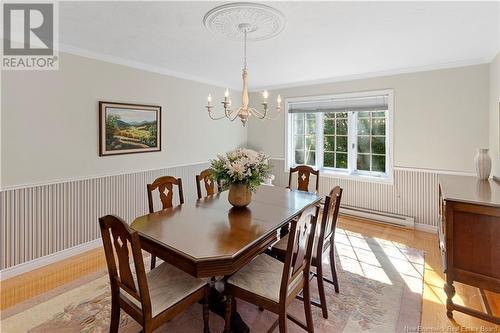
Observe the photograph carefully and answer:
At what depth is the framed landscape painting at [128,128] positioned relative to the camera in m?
3.31

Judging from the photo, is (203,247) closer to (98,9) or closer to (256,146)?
(98,9)

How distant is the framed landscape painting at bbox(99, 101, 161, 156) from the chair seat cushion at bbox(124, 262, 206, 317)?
85.5 inches

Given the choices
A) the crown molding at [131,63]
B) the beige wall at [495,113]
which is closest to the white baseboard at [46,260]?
the crown molding at [131,63]

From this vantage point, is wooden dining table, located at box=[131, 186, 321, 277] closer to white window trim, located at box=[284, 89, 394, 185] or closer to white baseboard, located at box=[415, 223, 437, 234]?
white window trim, located at box=[284, 89, 394, 185]

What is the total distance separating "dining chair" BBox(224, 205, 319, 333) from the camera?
1.54m

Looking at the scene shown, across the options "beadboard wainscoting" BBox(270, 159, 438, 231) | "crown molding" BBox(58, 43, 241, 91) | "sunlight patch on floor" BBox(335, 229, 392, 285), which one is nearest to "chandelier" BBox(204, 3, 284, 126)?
"crown molding" BBox(58, 43, 241, 91)

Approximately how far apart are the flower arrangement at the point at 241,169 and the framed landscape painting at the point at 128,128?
1856 mm

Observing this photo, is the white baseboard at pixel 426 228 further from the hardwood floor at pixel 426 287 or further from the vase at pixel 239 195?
the vase at pixel 239 195

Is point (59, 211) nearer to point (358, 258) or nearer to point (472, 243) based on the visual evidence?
point (358, 258)

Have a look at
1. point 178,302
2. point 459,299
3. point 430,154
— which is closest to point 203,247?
point 178,302

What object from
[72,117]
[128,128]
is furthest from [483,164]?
[72,117]

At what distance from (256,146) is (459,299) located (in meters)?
4.12

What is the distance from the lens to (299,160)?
5266 mm

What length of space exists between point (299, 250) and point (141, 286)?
36.4 inches
